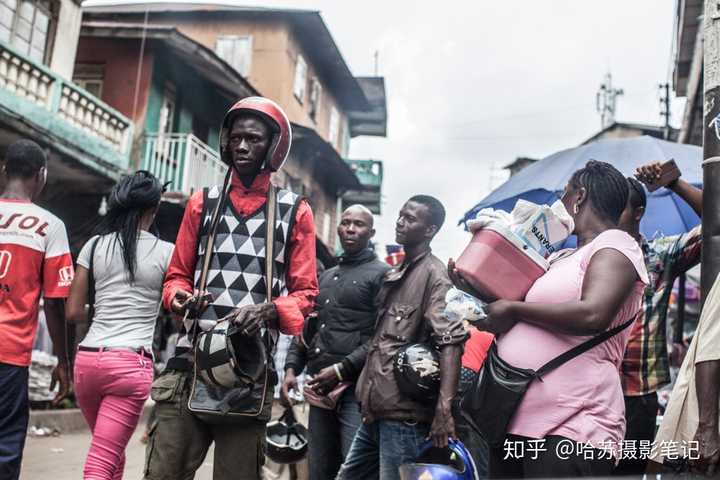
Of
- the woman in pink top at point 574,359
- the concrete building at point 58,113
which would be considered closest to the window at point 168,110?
the concrete building at point 58,113

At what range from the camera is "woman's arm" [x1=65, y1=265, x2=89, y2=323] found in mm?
3412

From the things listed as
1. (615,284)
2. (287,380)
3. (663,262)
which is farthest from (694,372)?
(287,380)

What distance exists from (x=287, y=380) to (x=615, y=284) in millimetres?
2954

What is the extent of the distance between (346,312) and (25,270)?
1.87m

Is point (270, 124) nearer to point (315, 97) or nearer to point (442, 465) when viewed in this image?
point (442, 465)

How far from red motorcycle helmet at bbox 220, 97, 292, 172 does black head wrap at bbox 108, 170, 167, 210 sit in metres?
0.76

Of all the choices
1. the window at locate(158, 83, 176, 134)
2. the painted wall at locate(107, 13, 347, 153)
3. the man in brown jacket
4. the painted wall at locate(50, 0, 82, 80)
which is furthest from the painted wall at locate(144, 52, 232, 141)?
the man in brown jacket

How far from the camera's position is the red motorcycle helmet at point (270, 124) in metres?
2.88

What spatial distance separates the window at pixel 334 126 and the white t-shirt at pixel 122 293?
21.9 m

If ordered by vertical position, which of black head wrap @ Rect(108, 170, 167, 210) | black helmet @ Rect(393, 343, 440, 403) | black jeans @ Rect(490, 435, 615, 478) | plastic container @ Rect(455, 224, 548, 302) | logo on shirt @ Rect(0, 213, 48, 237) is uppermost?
black head wrap @ Rect(108, 170, 167, 210)

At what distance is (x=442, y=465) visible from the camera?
8.90 ft

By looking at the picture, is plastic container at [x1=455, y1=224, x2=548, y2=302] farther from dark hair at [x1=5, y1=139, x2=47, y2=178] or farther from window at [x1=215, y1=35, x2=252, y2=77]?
window at [x1=215, y1=35, x2=252, y2=77]

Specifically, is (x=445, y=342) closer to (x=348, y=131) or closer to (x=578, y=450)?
(x=578, y=450)

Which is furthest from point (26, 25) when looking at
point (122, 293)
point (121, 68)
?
point (122, 293)
